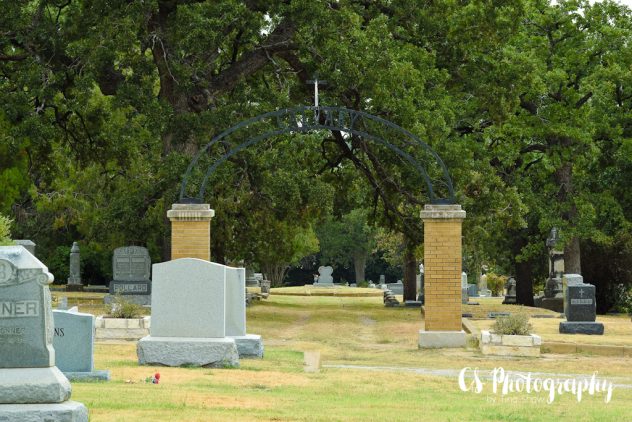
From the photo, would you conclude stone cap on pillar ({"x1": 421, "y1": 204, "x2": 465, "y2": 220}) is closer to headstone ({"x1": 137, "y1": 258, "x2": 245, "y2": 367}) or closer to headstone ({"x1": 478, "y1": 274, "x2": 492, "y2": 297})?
headstone ({"x1": 137, "y1": 258, "x2": 245, "y2": 367})

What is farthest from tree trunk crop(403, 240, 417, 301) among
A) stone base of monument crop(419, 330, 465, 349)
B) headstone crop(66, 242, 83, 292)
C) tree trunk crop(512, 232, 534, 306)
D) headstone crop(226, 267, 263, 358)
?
headstone crop(226, 267, 263, 358)

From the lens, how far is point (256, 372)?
703 inches

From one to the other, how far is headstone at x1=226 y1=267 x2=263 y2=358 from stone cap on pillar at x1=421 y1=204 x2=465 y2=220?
561cm

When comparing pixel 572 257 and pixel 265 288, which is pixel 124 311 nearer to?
pixel 572 257

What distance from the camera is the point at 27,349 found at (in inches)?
395

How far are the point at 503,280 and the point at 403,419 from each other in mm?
63874

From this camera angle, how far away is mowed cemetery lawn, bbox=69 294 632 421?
12.4 metres

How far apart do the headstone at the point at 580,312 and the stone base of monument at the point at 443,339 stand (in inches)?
170

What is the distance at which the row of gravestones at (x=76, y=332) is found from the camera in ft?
32.5

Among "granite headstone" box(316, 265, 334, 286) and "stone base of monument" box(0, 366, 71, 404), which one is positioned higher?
"granite headstone" box(316, 265, 334, 286)

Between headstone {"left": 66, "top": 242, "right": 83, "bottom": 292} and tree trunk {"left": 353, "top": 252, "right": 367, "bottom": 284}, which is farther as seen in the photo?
tree trunk {"left": 353, "top": 252, "right": 367, "bottom": 284}

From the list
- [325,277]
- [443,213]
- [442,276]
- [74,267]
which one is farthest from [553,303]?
[325,277]

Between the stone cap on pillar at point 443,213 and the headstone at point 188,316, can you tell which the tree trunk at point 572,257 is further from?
the headstone at point 188,316

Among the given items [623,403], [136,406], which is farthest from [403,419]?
[623,403]
